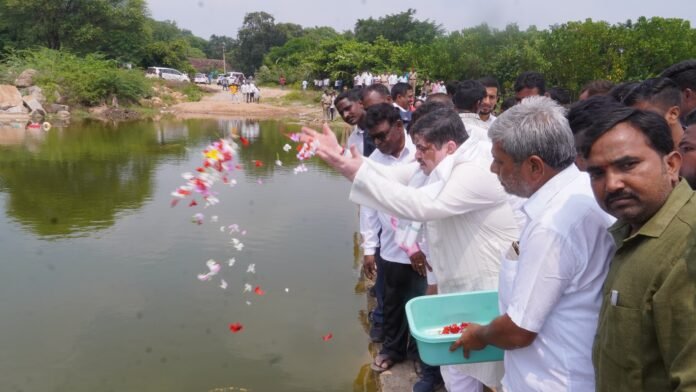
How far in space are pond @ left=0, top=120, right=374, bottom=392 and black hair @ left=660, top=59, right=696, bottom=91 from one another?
288cm

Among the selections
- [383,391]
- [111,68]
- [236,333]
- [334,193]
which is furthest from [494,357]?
[111,68]

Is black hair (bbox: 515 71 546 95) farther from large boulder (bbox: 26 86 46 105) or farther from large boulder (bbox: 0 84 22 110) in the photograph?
large boulder (bbox: 26 86 46 105)

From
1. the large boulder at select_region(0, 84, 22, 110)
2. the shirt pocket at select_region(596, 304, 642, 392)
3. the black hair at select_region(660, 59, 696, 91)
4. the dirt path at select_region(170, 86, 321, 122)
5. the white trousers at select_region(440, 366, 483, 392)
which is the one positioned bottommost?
the dirt path at select_region(170, 86, 321, 122)

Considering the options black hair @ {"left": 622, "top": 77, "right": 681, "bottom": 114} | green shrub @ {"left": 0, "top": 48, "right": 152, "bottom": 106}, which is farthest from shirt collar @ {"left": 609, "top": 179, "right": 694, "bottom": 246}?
green shrub @ {"left": 0, "top": 48, "right": 152, "bottom": 106}

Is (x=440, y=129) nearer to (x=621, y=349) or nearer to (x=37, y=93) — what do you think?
(x=621, y=349)

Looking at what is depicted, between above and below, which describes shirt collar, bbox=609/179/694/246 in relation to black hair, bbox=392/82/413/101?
below

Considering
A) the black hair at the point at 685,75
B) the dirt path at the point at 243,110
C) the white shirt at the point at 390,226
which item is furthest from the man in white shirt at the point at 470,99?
the dirt path at the point at 243,110

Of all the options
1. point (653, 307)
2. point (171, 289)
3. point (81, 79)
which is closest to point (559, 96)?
point (171, 289)

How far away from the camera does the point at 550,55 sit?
2311cm

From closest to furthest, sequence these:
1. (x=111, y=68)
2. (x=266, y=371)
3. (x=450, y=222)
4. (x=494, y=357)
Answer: (x=494, y=357)
(x=450, y=222)
(x=266, y=371)
(x=111, y=68)

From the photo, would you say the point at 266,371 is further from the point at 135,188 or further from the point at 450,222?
the point at 135,188

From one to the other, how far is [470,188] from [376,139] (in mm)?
1348

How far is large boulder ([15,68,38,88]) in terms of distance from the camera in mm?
28375

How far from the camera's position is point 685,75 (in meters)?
3.41
